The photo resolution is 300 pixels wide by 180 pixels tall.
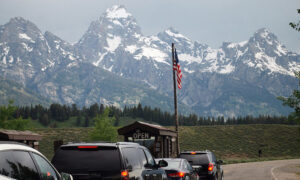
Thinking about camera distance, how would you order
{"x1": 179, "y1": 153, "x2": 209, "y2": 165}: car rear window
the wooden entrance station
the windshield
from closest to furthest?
the windshield, {"x1": 179, "y1": 153, "x2": 209, "y2": 165}: car rear window, the wooden entrance station

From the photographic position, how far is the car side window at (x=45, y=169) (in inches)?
267

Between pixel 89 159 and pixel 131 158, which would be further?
pixel 131 158

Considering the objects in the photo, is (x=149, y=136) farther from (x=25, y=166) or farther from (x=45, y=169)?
(x=25, y=166)

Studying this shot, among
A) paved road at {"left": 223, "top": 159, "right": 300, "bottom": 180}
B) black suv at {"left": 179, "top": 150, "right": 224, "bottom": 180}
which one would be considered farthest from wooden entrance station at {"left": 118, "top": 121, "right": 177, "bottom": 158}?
black suv at {"left": 179, "top": 150, "right": 224, "bottom": 180}

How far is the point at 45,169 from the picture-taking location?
7.07 metres

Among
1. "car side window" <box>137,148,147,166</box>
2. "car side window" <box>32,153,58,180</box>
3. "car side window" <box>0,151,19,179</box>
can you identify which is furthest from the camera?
"car side window" <box>137,148,147,166</box>

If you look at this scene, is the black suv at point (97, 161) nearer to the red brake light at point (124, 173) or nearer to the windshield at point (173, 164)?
the red brake light at point (124, 173)

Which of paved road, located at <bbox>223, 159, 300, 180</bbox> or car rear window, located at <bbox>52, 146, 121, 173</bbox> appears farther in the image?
paved road, located at <bbox>223, 159, 300, 180</bbox>

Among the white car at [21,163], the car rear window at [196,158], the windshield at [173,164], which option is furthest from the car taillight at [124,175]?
the car rear window at [196,158]

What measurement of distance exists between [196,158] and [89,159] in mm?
10705

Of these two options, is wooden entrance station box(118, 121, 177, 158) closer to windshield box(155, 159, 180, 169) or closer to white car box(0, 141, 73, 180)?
windshield box(155, 159, 180, 169)

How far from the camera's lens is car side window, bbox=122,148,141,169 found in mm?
9205

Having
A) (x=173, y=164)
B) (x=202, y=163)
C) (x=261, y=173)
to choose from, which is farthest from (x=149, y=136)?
(x=173, y=164)

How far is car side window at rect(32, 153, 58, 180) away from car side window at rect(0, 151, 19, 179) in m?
0.74
